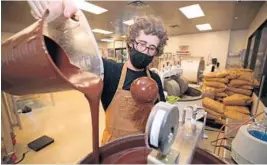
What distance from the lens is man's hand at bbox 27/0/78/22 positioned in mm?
566

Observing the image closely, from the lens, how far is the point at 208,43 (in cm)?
733

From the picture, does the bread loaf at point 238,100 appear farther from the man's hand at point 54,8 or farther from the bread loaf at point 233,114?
the man's hand at point 54,8

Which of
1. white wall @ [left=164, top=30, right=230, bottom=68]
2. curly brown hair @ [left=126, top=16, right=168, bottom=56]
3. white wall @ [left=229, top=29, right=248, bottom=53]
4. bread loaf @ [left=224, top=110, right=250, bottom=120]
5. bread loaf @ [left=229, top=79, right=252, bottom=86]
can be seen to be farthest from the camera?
white wall @ [left=164, top=30, right=230, bottom=68]

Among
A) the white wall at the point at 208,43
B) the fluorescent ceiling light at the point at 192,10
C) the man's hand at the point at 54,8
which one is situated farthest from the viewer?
the white wall at the point at 208,43

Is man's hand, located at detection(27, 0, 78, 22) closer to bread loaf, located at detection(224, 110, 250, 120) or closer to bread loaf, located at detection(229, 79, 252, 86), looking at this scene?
bread loaf, located at detection(224, 110, 250, 120)

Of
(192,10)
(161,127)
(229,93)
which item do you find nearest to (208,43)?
(192,10)

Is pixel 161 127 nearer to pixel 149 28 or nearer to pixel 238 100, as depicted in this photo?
pixel 149 28

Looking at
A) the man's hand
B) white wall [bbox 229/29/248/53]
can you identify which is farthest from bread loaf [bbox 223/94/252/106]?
white wall [bbox 229/29/248/53]

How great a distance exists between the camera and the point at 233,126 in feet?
4.25

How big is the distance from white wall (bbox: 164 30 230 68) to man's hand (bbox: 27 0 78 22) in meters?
6.20

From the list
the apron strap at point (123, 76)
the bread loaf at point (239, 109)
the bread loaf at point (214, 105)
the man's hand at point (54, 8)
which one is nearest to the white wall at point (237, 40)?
the bread loaf at point (239, 109)

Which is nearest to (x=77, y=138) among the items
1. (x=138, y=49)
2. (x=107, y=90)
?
(x=107, y=90)

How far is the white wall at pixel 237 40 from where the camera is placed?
6.65m

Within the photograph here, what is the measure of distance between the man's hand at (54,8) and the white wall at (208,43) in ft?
20.3
